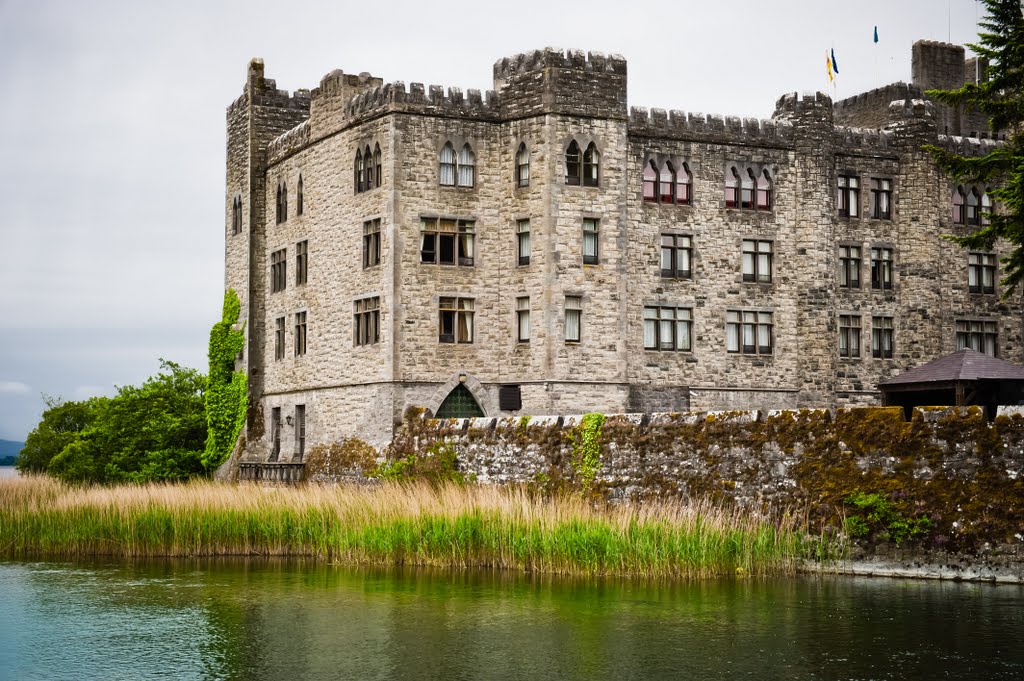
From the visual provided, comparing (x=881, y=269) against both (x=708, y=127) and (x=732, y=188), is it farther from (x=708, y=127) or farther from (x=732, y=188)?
(x=708, y=127)

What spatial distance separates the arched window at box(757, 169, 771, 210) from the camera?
40.8m

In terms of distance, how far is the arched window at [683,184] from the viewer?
39.8 m

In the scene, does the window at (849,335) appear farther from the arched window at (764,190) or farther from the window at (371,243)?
the window at (371,243)

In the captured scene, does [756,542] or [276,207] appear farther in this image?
[276,207]

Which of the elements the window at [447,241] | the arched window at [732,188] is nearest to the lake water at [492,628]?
the window at [447,241]

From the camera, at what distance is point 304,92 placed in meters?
46.9

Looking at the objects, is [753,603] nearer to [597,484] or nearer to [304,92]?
[597,484]

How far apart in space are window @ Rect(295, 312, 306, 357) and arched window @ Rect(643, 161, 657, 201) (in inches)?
446

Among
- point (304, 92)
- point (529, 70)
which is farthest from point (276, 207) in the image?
point (529, 70)

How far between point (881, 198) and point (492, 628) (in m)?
28.6

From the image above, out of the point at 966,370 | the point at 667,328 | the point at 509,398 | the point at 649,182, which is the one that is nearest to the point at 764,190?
the point at 649,182

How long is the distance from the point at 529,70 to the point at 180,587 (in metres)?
20.4

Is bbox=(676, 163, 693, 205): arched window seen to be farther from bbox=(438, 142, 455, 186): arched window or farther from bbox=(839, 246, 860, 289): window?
bbox=(438, 142, 455, 186): arched window

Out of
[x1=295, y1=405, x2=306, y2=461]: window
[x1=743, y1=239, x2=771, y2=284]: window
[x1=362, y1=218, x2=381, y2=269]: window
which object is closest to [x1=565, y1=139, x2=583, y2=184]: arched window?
[x1=362, y1=218, x2=381, y2=269]: window
